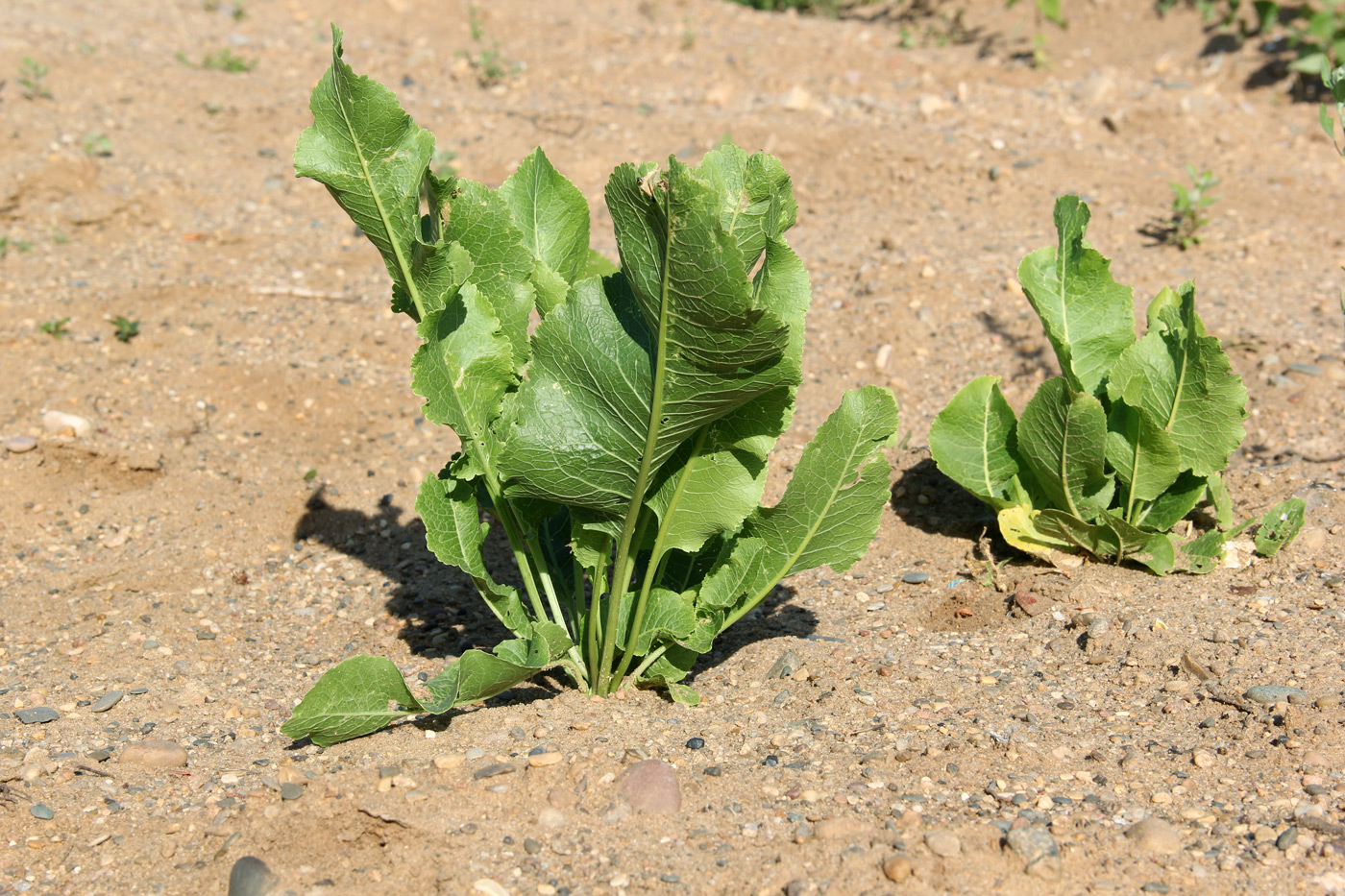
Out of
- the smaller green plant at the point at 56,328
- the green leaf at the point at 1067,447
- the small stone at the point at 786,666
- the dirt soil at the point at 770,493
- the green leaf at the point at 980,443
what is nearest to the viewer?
the dirt soil at the point at 770,493

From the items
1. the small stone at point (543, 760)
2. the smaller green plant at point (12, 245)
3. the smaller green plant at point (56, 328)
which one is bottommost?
the smaller green plant at point (56, 328)

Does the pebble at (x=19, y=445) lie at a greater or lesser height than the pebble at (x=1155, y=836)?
lesser

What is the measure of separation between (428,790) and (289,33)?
6830 mm

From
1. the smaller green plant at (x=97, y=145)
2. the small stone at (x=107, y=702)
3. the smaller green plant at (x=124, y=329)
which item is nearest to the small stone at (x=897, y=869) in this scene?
the small stone at (x=107, y=702)

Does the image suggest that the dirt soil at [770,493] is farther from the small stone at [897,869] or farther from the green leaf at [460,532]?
the green leaf at [460,532]

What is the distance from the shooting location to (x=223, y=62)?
7.05 metres

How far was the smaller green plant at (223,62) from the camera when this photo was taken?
275 inches

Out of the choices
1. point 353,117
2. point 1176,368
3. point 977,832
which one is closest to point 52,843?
point 353,117

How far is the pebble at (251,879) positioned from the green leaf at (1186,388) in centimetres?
233

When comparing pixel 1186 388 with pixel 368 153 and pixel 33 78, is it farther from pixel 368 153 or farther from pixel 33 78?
pixel 33 78

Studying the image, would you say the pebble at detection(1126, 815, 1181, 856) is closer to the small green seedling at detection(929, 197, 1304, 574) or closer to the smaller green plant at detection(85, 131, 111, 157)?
the small green seedling at detection(929, 197, 1304, 574)

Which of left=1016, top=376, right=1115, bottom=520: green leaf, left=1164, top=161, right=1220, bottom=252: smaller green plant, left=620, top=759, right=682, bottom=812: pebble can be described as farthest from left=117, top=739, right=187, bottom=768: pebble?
left=1164, top=161, right=1220, bottom=252: smaller green plant

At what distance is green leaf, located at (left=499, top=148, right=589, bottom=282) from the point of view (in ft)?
8.20

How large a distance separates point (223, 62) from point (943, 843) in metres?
6.85
